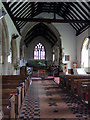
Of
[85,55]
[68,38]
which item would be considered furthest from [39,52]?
[85,55]

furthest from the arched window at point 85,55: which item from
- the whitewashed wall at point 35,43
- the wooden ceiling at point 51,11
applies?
the whitewashed wall at point 35,43

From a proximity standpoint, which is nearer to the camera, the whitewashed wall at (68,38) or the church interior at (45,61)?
the church interior at (45,61)

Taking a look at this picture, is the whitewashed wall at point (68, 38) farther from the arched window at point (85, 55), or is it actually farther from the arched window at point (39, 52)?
the arched window at point (39, 52)

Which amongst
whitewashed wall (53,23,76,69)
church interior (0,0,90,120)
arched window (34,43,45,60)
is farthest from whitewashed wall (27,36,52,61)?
whitewashed wall (53,23,76,69)

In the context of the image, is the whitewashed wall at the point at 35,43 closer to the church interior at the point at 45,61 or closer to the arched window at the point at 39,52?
the church interior at the point at 45,61

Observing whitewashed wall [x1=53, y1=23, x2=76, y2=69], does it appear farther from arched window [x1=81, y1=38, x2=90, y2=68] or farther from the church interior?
arched window [x1=81, y1=38, x2=90, y2=68]

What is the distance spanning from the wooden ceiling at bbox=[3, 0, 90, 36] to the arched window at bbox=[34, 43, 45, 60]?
814 centimetres

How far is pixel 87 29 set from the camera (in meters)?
10.8

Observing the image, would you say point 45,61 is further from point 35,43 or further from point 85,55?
point 85,55

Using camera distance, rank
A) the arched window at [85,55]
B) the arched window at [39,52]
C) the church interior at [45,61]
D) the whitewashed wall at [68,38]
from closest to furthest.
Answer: the church interior at [45,61] < the arched window at [85,55] < the whitewashed wall at [68,38] < the arched window at [39,52]

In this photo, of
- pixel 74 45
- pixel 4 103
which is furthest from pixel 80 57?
pixel 4 103

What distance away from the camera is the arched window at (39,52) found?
20775 mm

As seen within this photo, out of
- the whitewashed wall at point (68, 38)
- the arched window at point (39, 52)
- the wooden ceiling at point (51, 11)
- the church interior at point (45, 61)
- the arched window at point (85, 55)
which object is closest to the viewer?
the church interior at point (45, 61)

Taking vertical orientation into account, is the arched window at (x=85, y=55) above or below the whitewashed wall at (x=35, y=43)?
below
